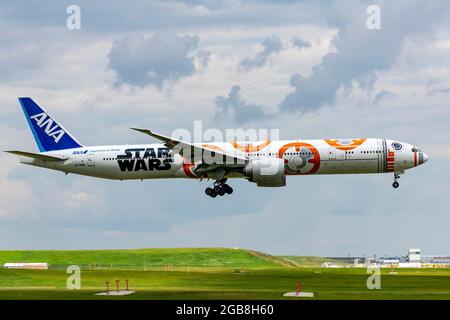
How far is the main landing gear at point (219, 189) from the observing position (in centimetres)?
8625

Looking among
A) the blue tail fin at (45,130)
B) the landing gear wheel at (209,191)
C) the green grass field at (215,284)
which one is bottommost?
the green grass field at (215,284)

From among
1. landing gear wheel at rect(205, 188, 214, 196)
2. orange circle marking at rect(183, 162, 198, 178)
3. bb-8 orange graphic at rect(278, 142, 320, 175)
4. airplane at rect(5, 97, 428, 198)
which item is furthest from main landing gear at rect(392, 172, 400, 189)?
orange circle marking at rect(183, 162, 198, 178)

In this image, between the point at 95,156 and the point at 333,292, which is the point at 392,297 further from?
the point at 95,156

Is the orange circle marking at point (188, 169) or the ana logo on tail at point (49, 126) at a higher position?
the ana logo on tail at point (49, 126)

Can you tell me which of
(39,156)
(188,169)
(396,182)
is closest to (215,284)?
(188,169)

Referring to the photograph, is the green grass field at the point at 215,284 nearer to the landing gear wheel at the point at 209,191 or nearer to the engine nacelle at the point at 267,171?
the landing gear wheel at the point at 209,191

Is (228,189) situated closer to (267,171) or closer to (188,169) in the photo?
(188,169)

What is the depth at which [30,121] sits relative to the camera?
312 feet

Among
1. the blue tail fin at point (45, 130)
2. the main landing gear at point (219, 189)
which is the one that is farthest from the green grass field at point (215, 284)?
the blue tail fin at point (45, 130)

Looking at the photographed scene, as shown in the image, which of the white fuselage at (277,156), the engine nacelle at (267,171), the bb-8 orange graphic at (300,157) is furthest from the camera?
the bb-8 orange graphic at (300,157)

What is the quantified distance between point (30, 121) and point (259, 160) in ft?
90.1

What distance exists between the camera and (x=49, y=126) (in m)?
93.1

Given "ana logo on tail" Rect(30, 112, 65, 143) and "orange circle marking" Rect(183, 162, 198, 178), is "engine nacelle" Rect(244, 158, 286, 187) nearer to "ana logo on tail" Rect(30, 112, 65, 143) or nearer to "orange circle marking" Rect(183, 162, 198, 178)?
"orange circle marking" Rect(183, 162, 198, 178)

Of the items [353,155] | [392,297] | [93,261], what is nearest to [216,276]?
[353,155]
